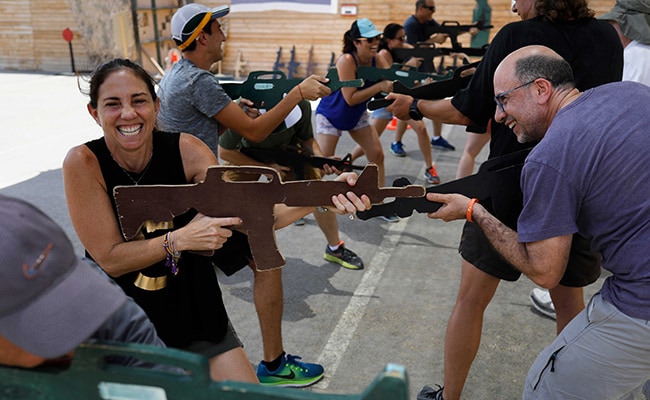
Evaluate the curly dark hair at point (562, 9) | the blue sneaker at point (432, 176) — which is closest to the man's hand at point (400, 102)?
the curly dark hair at point (562, 9)

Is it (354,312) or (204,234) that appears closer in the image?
(204,234)

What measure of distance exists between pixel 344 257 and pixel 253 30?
1114cm

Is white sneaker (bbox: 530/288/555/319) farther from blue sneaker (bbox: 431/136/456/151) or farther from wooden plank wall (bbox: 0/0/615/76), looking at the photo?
wooden plank wall (bbox: 0/0/615/76)

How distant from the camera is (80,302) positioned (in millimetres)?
1001

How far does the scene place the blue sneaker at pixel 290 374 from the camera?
2.87m

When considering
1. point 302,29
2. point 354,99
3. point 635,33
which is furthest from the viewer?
point 302,29

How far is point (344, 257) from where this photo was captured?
4242mm

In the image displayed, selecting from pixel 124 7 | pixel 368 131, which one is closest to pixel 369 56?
pixel 368 131

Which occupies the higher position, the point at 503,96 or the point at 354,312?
the point at 503,96

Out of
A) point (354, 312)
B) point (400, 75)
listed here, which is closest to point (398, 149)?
point (400, 75)

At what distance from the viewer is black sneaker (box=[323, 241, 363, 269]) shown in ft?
13.7

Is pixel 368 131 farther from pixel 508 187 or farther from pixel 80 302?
pixel 80 302

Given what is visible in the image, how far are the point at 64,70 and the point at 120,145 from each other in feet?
48.9

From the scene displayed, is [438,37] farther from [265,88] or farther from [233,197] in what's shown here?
[233,197]
